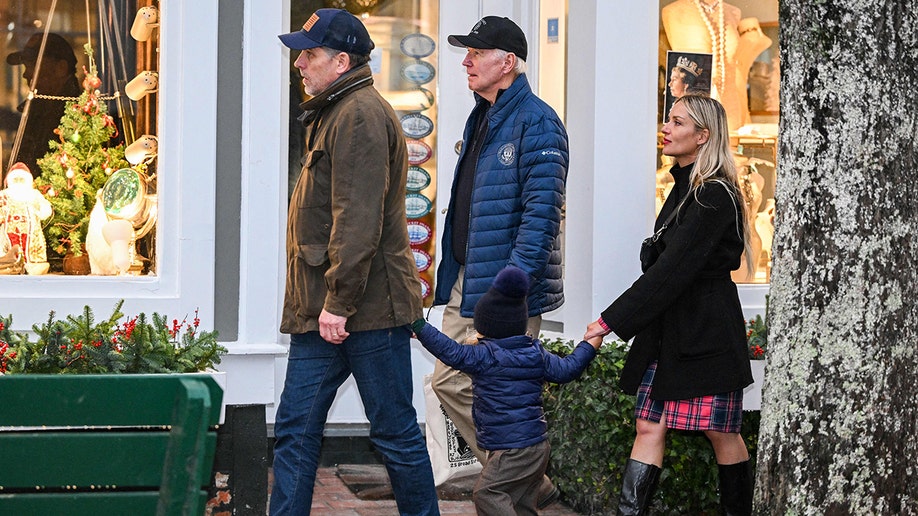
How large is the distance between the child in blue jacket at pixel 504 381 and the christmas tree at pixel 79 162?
8.27 feet

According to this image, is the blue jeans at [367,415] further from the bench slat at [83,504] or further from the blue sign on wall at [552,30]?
the blue sign on wall at [552,30]

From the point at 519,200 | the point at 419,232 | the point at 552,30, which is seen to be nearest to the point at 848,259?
the point at 519,200

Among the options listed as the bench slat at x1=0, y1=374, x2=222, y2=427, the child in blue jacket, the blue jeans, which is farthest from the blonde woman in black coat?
the bench slat at x1=0, y1=374, x2=222, y2=427

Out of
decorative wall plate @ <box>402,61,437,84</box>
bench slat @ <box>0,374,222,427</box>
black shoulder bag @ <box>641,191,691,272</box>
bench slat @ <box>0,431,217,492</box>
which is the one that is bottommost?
bench slat @ <box>0,431,217,492</box>

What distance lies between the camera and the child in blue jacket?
427cm

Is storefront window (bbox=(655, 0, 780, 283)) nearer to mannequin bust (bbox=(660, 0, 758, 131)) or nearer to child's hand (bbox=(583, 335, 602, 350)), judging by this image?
mannequin bust (bbox=(660, 0, 758, 131))

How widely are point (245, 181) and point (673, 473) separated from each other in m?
2.50

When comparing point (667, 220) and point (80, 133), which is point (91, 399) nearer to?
point (667, 220)

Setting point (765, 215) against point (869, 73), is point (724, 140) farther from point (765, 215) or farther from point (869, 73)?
point (765, 215)

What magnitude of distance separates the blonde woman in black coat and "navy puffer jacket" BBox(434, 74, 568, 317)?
14.6 inches

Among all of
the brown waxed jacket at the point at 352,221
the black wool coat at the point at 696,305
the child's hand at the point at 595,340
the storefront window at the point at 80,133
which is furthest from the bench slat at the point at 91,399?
the storefront window at the point at 80,133

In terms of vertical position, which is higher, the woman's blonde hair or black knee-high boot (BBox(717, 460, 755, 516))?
the woman's blonde hair

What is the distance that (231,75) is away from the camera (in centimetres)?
616

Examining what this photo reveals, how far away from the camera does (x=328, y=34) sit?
175 inches
